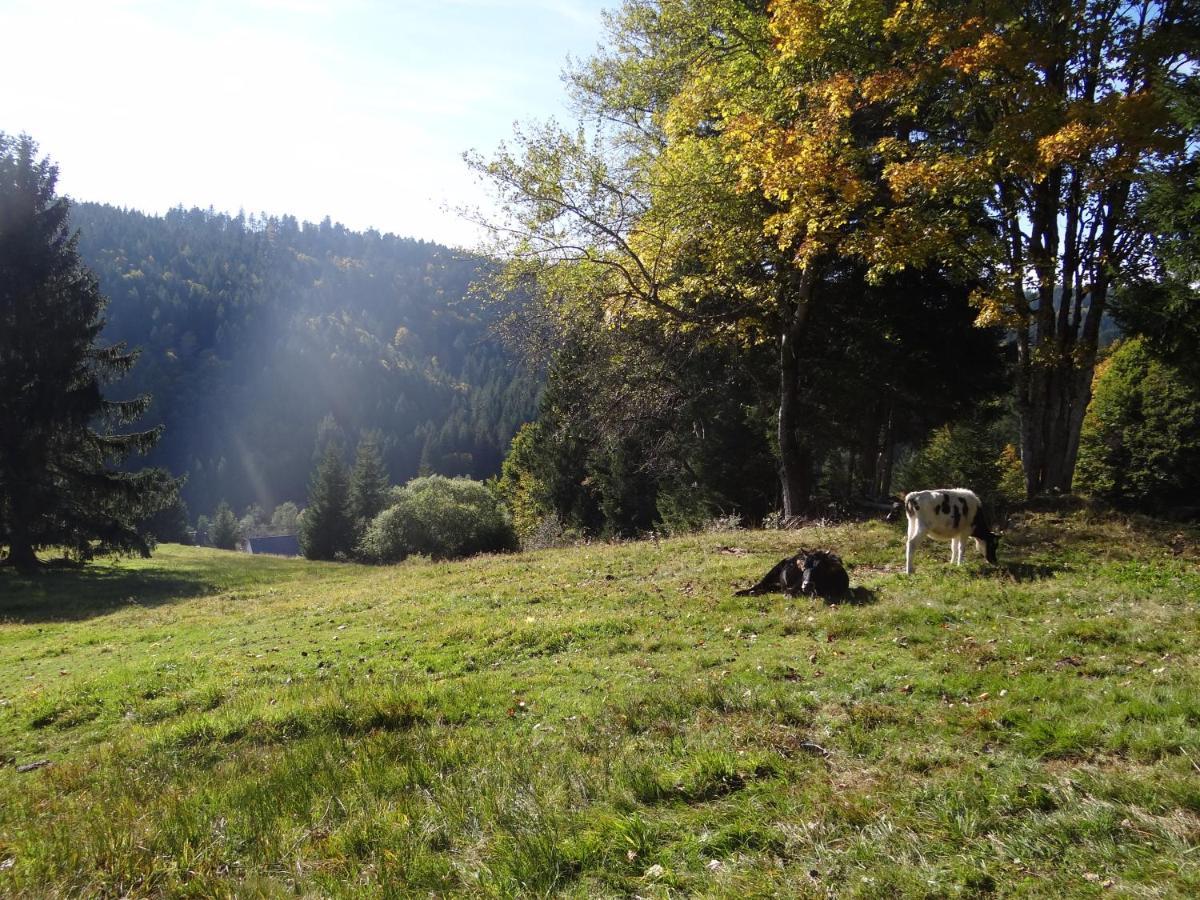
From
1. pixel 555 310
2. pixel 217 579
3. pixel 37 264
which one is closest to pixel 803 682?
pixel 555 310

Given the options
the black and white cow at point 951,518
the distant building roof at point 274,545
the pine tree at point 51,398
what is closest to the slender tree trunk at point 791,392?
the black and white cow at point 951,518

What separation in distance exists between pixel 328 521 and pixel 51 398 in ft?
164

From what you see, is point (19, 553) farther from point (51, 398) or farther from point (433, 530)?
point (433, 530)

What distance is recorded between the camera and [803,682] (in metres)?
8.05

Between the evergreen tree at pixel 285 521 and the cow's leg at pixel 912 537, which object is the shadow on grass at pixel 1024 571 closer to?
the cow's leg at pixel 912 537

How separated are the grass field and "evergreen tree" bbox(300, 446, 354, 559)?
6848cm

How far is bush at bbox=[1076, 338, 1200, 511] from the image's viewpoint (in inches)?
1469

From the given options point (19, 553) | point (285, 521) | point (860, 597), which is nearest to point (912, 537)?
point (860, 597)

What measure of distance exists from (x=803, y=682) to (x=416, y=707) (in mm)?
4446

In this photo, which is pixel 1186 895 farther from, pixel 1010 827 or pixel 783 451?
pixel 783 451

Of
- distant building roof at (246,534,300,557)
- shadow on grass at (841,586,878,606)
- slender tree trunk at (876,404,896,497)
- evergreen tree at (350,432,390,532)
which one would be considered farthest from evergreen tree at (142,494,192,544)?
shadow on grass at (841,586,878,606)

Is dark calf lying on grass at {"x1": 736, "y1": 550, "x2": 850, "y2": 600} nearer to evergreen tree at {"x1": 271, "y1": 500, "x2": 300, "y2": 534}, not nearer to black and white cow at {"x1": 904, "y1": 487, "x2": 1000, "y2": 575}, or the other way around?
black and white cow at {"x1": 904, "y1": 487, "x2": 1000, "y2": 575}

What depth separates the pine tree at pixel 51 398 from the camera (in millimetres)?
30953

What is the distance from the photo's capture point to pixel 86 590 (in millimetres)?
27484
